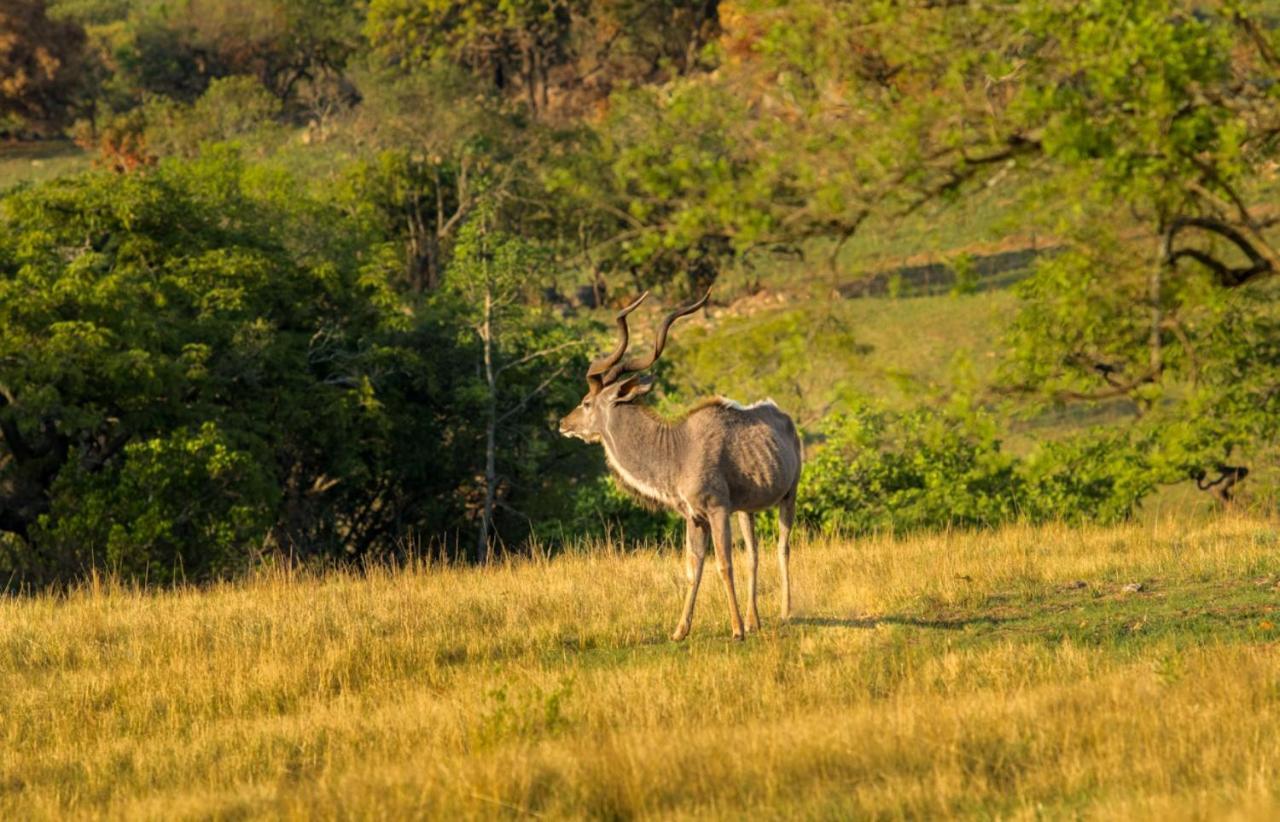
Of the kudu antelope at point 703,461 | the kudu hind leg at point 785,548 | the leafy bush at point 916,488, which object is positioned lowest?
the leafy bush at point 916,488

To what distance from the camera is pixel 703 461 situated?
1331 cm

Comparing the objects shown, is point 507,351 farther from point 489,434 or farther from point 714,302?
point 714,302

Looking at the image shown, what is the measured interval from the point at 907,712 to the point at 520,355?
2325 cm

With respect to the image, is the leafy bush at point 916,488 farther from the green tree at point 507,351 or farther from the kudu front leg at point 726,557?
the kudu front leg at point 726,557

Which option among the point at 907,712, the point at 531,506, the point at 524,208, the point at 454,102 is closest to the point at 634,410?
the point at 907,712

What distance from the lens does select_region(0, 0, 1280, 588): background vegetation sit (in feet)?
39.9

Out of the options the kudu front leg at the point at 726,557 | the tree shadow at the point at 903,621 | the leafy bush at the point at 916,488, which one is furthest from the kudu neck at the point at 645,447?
the leafy bush at the point at 916,488

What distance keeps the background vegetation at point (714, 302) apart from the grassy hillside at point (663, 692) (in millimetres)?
1482

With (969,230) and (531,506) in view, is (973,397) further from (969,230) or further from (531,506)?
(969,230)

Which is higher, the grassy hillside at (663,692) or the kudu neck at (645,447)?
the kudu neck at (645,447)

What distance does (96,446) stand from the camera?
26.6 metres

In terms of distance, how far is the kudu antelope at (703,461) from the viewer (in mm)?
13244

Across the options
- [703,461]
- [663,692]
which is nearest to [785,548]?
[703,461]

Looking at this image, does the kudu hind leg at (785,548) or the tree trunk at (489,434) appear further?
the tree trunk at (489,434)
